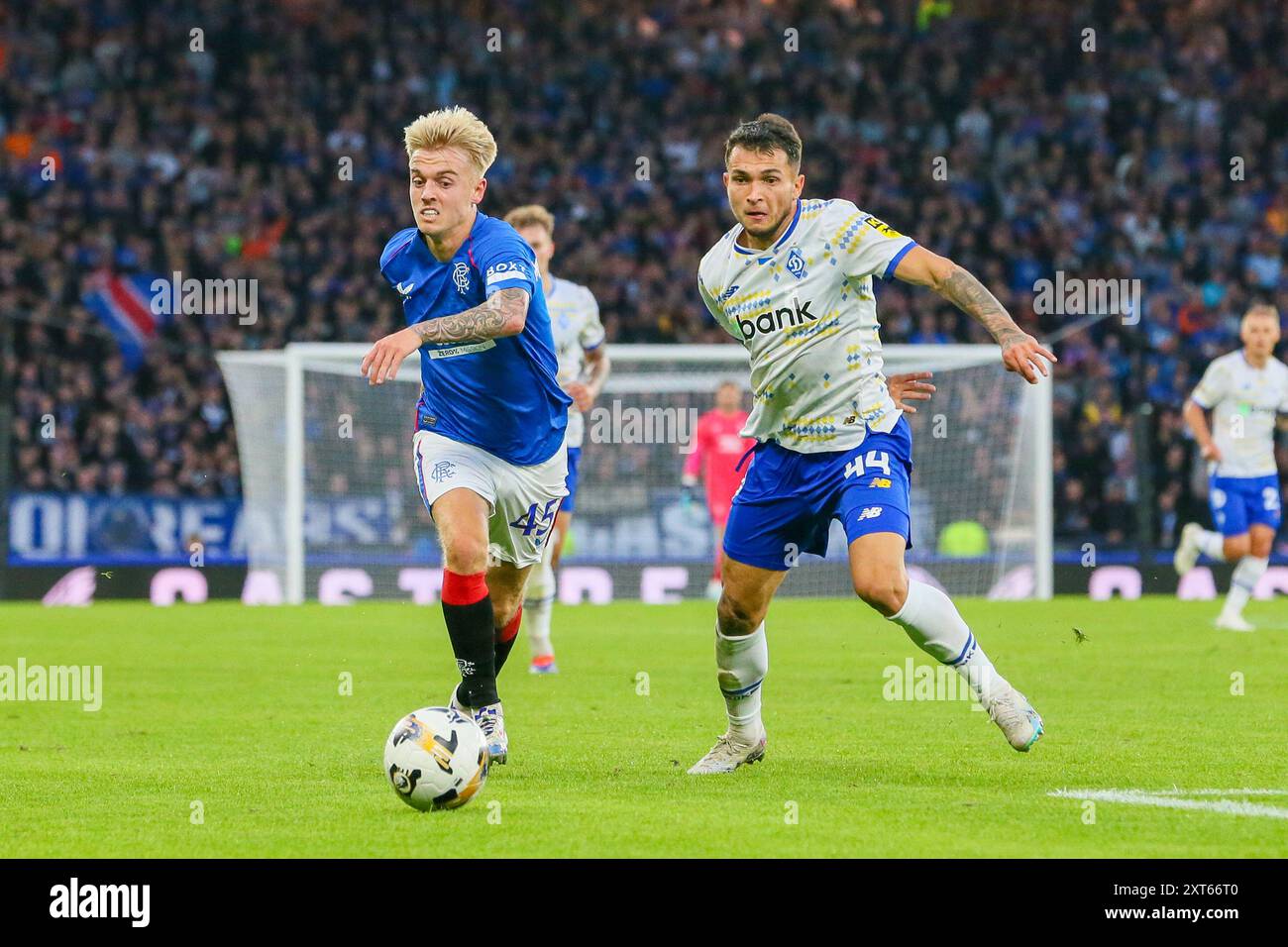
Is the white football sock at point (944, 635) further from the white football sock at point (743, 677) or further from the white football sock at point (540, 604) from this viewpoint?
the white football sock at point (540, 604)

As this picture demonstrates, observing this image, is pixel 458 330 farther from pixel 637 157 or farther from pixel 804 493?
pixel 637 157

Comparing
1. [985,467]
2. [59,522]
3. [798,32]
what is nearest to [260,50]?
[798,32]

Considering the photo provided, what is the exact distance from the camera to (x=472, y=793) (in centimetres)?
611

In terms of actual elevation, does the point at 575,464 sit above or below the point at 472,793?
above

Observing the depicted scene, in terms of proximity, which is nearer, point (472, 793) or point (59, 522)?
point (472, 793)

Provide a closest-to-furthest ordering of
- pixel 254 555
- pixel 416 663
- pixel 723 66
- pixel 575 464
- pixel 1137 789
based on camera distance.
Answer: pixel 1137 789 < pixel 575 464 < pixel 416 663 < pixel 254 555 < pixel 723 66

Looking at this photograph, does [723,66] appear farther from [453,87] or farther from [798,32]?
[453,87]

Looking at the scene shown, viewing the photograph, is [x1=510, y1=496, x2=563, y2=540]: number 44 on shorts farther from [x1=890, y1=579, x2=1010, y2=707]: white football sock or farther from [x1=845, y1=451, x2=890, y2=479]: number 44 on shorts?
[x1=890, y1=579, x2=1010, y2=707]: white football sock

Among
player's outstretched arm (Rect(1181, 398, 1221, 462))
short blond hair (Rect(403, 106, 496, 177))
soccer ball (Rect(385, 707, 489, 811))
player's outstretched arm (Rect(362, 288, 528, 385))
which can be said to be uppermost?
short blond hair (Rect(403, 106, 496, 177))

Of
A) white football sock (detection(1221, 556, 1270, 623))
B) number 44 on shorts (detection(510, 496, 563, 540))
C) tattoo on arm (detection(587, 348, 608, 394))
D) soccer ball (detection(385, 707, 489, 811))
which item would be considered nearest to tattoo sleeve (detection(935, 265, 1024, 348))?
number 44 on shorts (detection(510, 496, 563, 540))

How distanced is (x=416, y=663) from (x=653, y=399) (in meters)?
8.31

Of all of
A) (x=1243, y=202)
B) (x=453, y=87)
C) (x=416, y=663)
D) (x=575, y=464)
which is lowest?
(x=416, y=663)

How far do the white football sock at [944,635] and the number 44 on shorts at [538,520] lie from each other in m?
1.62

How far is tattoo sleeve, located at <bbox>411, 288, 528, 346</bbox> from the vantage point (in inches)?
258
